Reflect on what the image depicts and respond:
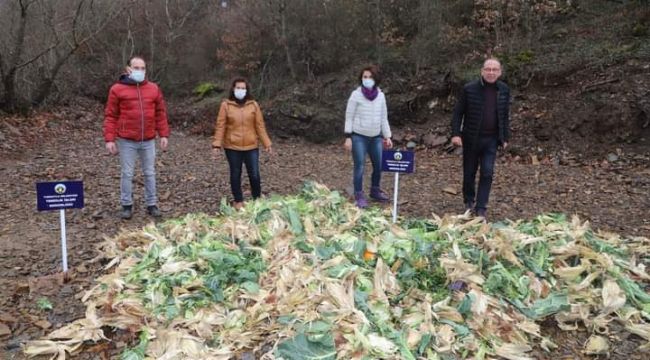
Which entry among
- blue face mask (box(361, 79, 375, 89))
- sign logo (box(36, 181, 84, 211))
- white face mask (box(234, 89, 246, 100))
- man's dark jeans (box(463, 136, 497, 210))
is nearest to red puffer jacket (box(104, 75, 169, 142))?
white face mask (box(234, 89, 246, 100))

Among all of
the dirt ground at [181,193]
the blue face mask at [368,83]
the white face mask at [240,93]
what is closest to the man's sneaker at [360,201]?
the dirt ground at [181,193]

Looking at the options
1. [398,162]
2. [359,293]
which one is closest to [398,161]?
[398,162]

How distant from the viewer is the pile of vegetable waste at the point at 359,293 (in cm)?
300

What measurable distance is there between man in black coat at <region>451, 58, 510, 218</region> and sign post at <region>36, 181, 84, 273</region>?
3721 millimetres

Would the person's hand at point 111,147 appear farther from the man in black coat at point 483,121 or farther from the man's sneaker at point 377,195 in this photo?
the man in black coat at point 483,121

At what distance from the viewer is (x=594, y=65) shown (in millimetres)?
9719

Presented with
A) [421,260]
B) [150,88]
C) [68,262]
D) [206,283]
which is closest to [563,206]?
[421,260]

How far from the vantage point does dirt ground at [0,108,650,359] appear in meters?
3.79

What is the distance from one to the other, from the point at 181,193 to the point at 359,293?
4.59m

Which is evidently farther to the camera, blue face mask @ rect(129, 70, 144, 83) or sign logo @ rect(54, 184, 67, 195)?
blue face mask @ rect(129, 70, 144, 83)

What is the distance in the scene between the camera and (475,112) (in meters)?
5.54

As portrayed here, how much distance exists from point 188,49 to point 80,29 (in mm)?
3870

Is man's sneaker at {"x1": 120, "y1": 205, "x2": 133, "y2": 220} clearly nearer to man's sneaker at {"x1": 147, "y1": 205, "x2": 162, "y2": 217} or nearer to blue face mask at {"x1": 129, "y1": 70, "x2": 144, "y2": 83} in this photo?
man's sneaker at {"x1": 147, "y1": 205, "x2": 162, "y2": 217}

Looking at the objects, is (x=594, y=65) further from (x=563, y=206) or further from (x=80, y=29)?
(x=80, y=29)
